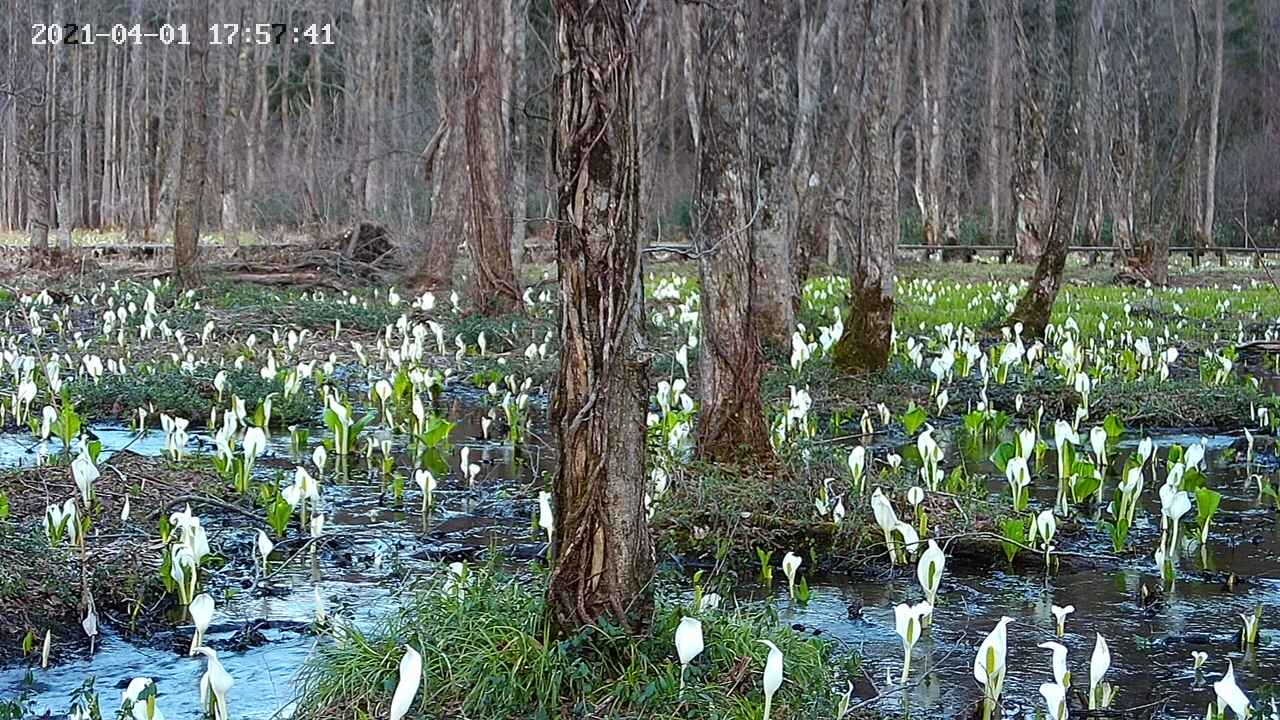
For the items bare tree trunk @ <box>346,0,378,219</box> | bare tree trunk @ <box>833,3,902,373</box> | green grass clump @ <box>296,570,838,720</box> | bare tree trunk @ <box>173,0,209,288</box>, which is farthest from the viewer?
bare tree trunk @ <box>346,0,378,219</box>

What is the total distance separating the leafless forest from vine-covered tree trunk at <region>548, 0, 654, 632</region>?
14 cm

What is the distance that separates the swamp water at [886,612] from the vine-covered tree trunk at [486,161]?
7546mm

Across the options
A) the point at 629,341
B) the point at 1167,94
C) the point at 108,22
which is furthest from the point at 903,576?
the point at 1167,94

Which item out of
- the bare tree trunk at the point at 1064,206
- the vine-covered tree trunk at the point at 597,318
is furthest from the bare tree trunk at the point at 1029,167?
the vine-covered tree trunk at the point at 597,318

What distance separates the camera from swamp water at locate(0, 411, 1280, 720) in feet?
15.3

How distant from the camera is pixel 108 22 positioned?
39.3 meters

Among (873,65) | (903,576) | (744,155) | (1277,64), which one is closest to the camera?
(903,576)

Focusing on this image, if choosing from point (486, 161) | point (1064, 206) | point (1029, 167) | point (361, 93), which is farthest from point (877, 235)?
point (361, 93)

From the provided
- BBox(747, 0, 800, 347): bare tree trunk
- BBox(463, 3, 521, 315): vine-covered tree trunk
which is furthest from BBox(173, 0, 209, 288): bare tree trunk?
BBox(747, 0, 800, 347): bare tree trunk

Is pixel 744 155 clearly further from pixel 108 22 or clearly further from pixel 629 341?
pixel 108 22

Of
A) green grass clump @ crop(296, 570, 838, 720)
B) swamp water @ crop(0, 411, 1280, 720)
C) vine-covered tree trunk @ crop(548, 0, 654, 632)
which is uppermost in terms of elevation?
vine-covered tree trunk @ crop(548, 0, 654, 632)

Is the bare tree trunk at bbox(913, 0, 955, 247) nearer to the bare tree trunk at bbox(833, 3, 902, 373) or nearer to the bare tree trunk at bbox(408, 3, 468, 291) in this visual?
the bare tree trunk at bbox(408, 3, 468, 291)

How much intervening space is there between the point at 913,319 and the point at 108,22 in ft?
102

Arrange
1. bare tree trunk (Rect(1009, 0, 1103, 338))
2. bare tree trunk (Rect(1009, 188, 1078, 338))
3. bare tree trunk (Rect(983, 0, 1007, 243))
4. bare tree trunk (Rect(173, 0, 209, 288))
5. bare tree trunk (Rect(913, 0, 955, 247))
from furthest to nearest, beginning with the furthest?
bare tree trunk (Rect(983, 0, 1007, 243)), bare tree trunk (Rect(913, 0, 955, 247)), bare tree trunk (Rect(173, 0, 209, 288)), bare tree trunk (Rect(1009, 188, 1078, 338)), bare tree trunk (Rect(1009, 0, 1103, 338))
